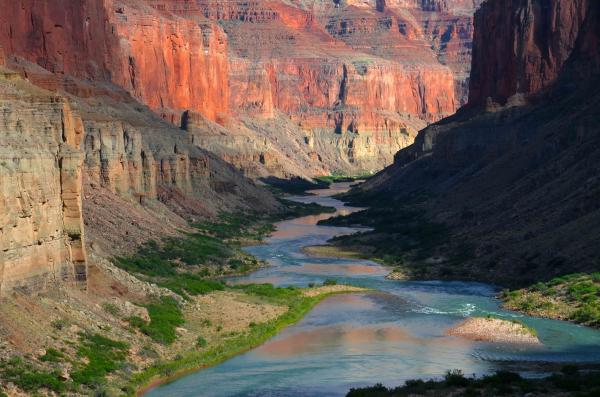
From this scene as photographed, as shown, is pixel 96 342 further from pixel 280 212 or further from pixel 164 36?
pixel 164 36

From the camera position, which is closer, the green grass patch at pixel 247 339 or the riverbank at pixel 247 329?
the riverbank at pixel 247 329

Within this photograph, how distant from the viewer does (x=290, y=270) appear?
294 ft

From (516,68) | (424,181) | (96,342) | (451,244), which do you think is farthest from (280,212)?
(96,342)

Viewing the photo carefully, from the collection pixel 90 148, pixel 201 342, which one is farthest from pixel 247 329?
pixel 90 148

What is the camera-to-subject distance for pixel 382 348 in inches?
2274

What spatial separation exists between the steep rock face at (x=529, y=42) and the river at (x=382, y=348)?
3065 inches

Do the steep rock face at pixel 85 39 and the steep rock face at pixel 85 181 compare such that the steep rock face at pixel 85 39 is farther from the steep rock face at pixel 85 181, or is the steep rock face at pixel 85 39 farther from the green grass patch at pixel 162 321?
the green grass patch at pixel 162 321

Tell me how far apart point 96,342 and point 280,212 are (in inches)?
3972

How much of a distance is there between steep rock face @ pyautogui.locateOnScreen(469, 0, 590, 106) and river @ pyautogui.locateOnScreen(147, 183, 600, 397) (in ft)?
255

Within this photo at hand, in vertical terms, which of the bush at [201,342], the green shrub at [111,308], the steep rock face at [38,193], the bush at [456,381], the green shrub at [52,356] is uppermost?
the steep rock face at [38,193]

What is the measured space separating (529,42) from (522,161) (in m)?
46.9

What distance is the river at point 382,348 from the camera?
50.1 m

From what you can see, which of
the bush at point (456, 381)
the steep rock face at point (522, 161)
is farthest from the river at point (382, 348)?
the steep rock face at point (522, 161)

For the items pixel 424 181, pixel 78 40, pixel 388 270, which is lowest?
pixel 424 181
